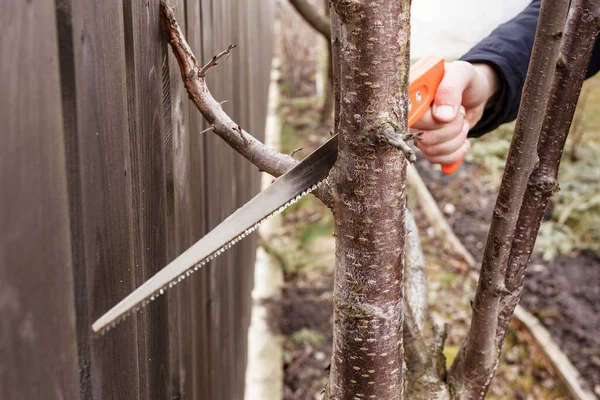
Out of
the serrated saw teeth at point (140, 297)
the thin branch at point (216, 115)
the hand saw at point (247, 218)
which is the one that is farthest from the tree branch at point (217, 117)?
the serrated saw teeth at point (140, 297)

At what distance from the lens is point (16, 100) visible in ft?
2.39

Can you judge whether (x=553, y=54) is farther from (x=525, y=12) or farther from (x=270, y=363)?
(x=270, y=363)

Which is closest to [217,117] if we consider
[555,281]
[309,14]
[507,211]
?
[507,211]

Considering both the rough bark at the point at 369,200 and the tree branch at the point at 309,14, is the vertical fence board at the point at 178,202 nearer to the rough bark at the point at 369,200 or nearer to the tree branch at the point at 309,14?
→ the rough bark at the point at 369,200

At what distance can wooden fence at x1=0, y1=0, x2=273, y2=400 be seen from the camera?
74 centimetres

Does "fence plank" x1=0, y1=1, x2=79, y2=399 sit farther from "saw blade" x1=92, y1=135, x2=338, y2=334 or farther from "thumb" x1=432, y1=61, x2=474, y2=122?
"thumb" x1=432, y1=61, x2=474, y2=122

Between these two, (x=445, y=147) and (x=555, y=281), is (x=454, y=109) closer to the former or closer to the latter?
(x=445, y=147)

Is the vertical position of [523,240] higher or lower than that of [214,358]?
higher

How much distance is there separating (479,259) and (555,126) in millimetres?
5359

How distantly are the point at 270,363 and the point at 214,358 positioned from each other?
2.35 metres

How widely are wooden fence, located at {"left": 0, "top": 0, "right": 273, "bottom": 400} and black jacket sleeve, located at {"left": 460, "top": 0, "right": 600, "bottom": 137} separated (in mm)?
1036

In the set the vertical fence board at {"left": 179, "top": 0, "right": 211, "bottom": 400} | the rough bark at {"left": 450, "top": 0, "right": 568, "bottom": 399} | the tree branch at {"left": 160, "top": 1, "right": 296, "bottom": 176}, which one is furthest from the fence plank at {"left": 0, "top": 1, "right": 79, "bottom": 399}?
the rough bark at {"left": 450, "top": 0, "right": 568, "bottom": 399}

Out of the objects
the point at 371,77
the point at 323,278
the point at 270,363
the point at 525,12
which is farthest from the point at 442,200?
the point at 371,77

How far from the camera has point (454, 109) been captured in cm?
178
